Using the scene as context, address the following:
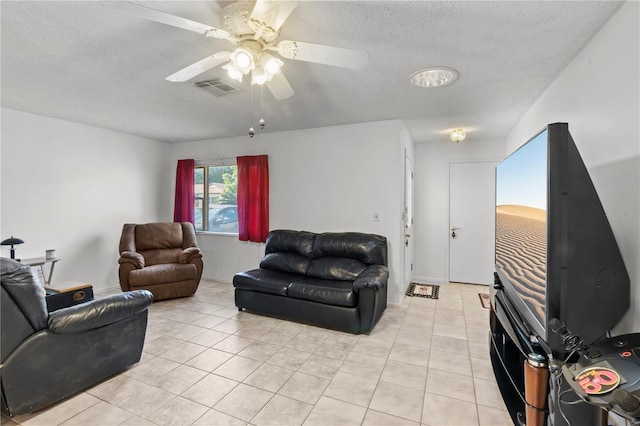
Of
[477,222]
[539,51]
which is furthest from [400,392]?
[477,222]

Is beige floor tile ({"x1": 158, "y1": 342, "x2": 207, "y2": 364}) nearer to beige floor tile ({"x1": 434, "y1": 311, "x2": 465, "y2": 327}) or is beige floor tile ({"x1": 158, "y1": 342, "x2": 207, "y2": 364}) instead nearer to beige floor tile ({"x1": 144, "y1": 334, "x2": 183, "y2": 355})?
beige floor tile ({"x1": 144, "y1": 334, "x2": 183, "y2": 355})

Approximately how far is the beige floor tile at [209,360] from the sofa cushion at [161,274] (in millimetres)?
1701

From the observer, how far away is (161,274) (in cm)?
398

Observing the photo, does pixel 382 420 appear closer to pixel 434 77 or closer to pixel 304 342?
pixel 304 342

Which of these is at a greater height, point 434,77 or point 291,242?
point 434,77

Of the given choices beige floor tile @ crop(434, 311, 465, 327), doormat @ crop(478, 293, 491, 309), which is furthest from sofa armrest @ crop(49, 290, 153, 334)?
doormat @ crop(478, 293, 491, 309)

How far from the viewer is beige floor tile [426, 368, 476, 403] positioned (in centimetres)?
209

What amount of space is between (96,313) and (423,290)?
4.09 metres

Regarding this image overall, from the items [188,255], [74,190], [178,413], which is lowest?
[178,413]

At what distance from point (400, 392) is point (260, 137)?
3.98 m

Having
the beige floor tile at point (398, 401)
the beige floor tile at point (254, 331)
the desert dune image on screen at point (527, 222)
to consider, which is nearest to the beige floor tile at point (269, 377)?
the beige floor tile at point (254, 331)

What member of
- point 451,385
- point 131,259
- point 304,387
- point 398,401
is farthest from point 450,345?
point 131,259

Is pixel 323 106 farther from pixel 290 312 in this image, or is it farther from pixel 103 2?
pixel 290 312

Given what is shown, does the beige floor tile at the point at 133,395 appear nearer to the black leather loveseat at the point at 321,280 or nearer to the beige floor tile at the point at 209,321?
the beige floor tile at the point at 209,321
